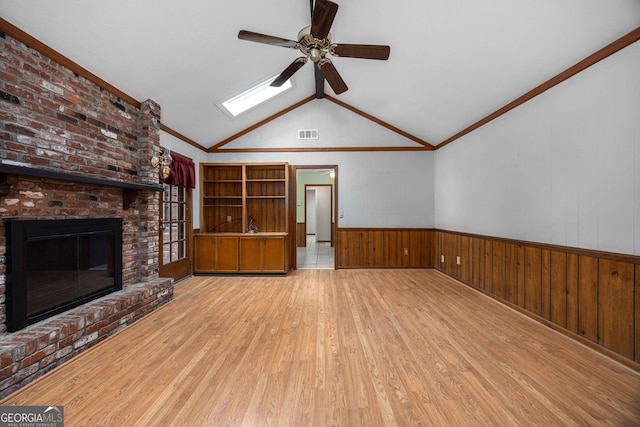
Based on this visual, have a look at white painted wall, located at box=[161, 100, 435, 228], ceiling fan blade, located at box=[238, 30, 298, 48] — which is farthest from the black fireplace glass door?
white painted wall, located at box=[161, 100, 435, 228]

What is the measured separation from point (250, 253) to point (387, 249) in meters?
2.70

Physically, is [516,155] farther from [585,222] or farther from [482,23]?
[482,23]

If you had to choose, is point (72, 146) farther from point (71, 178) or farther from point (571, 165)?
point (571, 165)

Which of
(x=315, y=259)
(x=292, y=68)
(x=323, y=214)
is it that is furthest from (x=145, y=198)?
(x=323, y=214)

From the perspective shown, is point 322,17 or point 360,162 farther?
point 360,162

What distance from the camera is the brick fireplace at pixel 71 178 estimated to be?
198 centimetres

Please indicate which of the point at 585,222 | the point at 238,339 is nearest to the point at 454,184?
the point at 585,222

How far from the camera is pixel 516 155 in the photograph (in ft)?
10.9

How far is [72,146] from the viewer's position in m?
2.52

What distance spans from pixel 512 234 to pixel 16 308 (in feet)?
15.8

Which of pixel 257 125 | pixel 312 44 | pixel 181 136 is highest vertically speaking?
pixel 257 125

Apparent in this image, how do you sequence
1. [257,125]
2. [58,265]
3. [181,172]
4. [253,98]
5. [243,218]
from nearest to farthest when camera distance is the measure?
[58,265] → [181,172] → [253,98] → [243,218] → [257,125]

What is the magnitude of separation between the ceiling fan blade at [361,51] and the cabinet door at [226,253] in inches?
143

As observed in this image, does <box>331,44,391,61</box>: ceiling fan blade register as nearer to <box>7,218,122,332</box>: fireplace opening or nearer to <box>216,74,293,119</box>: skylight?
<box>216,74,293,119</box>: skylight
